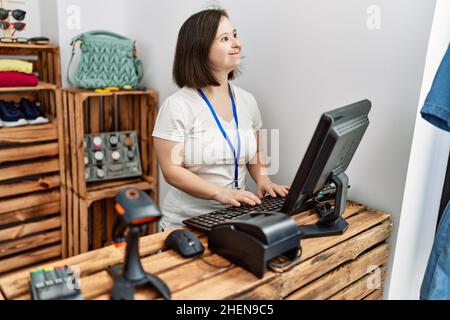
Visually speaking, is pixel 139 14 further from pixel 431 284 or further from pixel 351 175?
pixel 431 284

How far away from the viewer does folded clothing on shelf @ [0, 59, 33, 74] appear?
2.47 m

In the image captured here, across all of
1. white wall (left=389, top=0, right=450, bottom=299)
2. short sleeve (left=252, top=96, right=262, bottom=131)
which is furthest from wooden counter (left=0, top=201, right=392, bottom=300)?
short sleeve (left=252, top=96, right=262, bottom=131)

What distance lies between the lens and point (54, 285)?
104cm

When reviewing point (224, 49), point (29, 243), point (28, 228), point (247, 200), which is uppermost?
point (224, 49)

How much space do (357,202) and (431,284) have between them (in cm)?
44

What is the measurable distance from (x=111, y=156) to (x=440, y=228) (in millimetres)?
2062

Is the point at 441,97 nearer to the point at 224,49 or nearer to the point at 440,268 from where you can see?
the point at 440,268

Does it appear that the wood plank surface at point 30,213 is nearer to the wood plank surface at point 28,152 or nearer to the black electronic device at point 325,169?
the wood plank surface at point 28,152

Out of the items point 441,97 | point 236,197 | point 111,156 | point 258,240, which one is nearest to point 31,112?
point 111,156

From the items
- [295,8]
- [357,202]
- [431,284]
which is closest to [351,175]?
[357,202]

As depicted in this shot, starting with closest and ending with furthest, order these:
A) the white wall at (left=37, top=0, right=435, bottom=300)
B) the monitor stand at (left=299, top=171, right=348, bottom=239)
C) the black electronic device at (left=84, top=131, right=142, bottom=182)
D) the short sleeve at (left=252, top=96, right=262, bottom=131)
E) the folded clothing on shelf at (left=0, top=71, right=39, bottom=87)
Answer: the monitor stand at (left=299, top=171, right=348, bottom=239)
the white wall at (left=37, top=0, right=435, bottom=300)
the short sleeve at (left=252, top=96, right=262, bottom=131)
the folded clothing on shelf at (left=0, top=71, right=39, bottom=87)
the black electronic device at (left=84, top=131, right=142, bottom=182)

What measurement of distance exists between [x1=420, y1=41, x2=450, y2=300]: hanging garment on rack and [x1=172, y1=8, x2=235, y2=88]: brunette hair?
2.85 feet

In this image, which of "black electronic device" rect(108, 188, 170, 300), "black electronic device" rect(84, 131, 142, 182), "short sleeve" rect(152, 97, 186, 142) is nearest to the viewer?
"black electronic device" rect(108, 188, 170, 300)

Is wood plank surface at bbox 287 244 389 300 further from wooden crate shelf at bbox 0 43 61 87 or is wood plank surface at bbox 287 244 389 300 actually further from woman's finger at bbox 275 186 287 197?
wooden crate shelf at bbox 0 43 61 87
